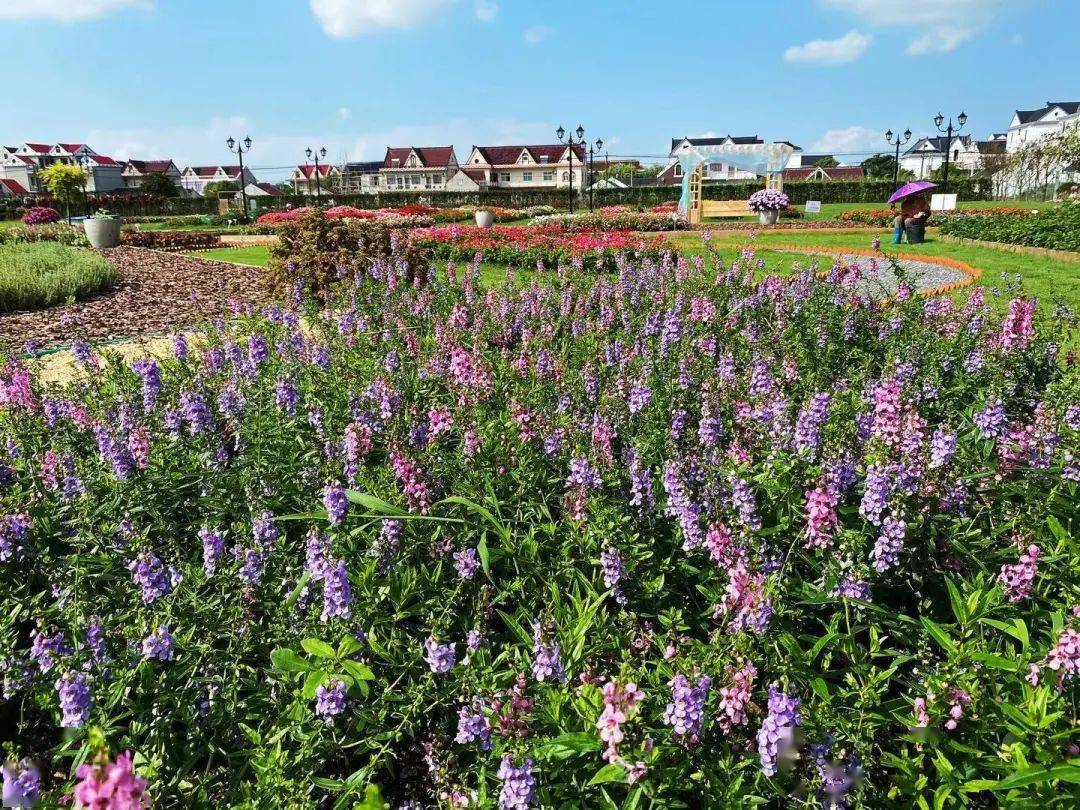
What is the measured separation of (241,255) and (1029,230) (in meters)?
23.1

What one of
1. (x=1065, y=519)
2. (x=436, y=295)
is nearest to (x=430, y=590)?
(x=1065, y=519)

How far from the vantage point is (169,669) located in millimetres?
2662

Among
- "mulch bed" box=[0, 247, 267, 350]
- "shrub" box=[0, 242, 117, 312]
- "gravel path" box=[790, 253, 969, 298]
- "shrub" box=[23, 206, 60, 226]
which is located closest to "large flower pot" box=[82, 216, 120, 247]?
"mulch bed" box=[0, 247, 267, 350]

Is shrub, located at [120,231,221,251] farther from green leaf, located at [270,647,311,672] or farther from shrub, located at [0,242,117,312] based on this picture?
green leaf, located at [270,647,311,672]

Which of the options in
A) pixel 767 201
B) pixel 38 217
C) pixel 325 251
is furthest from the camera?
pixel 38 217

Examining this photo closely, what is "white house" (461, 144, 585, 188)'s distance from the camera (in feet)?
368

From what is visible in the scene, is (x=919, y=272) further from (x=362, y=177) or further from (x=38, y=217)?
(x=362, y=177)

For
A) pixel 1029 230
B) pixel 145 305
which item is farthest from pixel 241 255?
pixel 1029 230

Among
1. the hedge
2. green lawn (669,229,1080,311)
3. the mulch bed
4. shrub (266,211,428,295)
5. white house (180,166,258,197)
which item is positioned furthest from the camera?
white house (180,166,258,197)

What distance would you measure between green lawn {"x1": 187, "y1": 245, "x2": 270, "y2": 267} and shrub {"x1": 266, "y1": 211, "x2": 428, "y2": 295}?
6062mm

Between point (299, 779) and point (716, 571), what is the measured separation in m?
1.80

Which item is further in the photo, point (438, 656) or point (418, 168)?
point (418, 168)

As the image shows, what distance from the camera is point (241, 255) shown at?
76.0 feet

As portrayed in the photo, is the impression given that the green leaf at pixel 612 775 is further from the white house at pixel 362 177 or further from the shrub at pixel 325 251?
the white house at pixel 362 177
